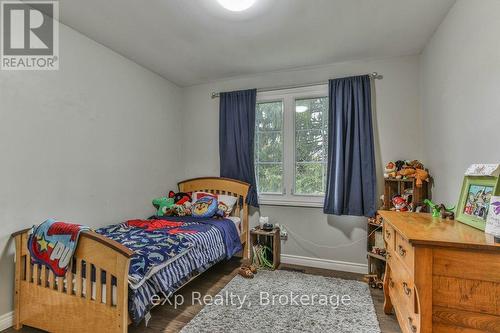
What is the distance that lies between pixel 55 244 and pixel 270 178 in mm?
2435

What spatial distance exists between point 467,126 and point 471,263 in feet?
3.70

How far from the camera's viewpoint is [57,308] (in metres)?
1.78

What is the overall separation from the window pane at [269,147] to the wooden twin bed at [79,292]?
2.22 metres

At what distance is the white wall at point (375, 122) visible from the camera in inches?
115

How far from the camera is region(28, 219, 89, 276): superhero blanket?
1.71 metres

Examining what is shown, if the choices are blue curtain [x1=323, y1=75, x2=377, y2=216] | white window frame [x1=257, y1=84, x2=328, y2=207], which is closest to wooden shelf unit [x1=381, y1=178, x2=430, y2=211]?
blue curtain [x1=323, y1=75, x2=377, y2=216]

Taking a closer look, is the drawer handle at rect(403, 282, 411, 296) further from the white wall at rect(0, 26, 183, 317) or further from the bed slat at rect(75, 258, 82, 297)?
the white wall at rect(0, 26, 183, 317)

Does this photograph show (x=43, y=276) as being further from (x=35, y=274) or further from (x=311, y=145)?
(x=311, y=145)

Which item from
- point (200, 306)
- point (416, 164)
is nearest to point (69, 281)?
point (200, 306)

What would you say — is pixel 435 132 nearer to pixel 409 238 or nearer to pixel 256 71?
pixel 409 238

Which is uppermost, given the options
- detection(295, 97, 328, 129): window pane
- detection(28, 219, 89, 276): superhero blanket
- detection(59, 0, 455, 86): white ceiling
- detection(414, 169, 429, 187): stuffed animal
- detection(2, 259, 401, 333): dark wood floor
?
detection(59, 0, 455, 86): white ceiling

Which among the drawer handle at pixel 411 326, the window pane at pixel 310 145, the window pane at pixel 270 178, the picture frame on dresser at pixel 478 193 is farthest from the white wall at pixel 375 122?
the drawer handle at pixel 411 326

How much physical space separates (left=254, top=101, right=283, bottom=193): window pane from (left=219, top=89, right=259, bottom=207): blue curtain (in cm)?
13

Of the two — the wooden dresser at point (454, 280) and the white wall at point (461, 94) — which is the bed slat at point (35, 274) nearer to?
the wooden dresser at point (454, 280)
